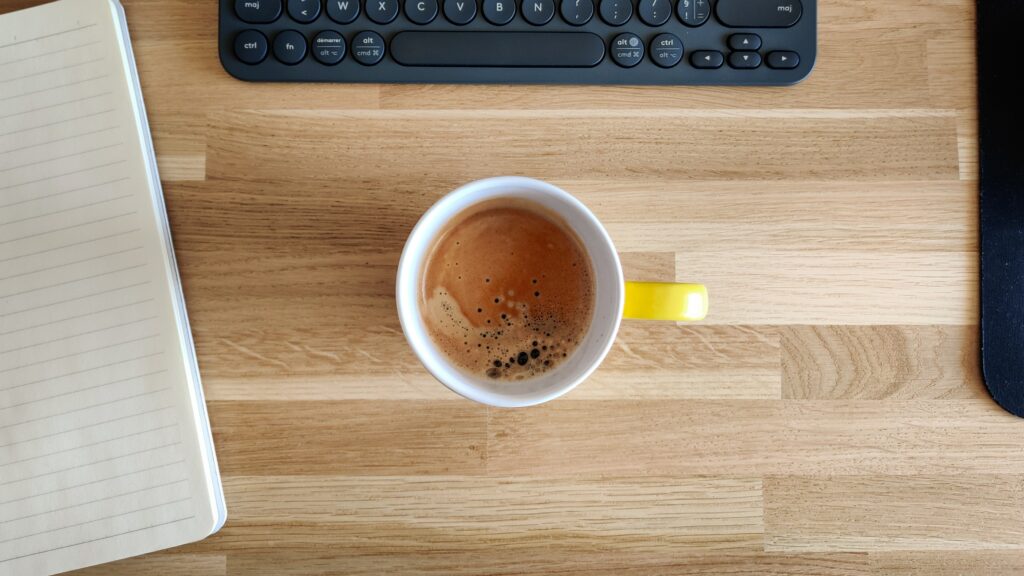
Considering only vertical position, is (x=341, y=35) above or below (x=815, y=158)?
above

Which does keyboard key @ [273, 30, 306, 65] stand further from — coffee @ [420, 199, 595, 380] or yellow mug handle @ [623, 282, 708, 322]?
yellow mug handle @ [623, 282, 708, 322]

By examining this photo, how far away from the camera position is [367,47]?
0.55 meters

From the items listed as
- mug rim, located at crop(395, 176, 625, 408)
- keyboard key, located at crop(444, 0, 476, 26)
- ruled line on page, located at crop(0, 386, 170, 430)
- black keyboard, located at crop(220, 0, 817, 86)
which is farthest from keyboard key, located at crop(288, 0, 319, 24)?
ruled line on page, located at crop(0, 386, 170, 430)

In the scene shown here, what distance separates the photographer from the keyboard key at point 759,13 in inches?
21.5

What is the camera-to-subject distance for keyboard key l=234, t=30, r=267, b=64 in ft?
1.79

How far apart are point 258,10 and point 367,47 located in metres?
0.09

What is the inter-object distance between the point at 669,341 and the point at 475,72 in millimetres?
270

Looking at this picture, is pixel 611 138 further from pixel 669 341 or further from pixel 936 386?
pixel 936 386

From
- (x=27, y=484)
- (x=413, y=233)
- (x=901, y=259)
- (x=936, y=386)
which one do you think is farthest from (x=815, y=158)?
(x=27, y=484)

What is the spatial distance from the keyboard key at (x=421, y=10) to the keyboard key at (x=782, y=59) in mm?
273

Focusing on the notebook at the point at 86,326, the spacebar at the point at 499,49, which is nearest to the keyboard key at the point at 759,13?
the spacebar at the point at 499,49

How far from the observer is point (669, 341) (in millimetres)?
562

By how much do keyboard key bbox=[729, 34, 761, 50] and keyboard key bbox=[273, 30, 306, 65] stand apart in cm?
34

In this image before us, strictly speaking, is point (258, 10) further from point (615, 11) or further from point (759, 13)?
point (759, 13)
